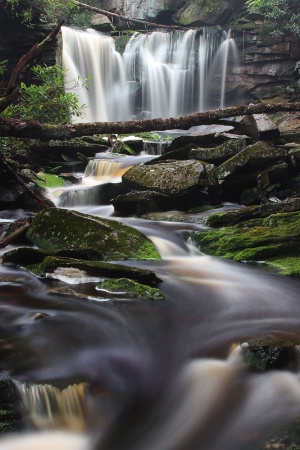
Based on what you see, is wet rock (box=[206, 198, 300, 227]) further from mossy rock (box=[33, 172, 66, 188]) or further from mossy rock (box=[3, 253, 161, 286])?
mossy rock (box=[33, 172, 66, 188])

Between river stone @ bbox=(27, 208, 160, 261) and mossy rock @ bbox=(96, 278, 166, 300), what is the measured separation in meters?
1.04

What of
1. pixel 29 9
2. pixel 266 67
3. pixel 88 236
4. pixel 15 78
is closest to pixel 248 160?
pixel 88 236

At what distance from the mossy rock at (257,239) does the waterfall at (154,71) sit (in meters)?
15.5

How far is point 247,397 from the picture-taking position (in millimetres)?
3168

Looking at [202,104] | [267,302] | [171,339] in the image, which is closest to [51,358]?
[171,339]

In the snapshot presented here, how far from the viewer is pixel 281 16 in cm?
2167

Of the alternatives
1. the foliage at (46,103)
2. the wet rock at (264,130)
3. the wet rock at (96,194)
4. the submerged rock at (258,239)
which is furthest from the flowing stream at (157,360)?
the foliage at (46,103)

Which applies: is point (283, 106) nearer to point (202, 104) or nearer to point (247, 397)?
point (247, 397)

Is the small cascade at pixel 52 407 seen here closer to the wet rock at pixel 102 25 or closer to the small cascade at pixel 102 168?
the small cascade at pixel 102 168

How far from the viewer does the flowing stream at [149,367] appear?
2.82m

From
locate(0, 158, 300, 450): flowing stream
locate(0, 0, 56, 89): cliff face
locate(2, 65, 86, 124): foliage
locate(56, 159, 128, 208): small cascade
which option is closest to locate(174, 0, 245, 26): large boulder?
locate(0, 0, 56, 89): cliff face

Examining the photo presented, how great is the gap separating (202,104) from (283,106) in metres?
17.9

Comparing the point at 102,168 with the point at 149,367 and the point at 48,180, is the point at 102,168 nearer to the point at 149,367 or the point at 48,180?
the point at 48,180

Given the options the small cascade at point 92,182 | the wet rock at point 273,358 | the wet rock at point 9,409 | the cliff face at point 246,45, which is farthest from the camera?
the cliff face at point 246,45
